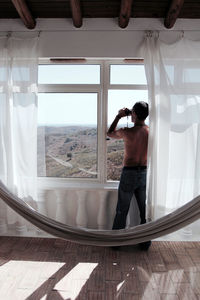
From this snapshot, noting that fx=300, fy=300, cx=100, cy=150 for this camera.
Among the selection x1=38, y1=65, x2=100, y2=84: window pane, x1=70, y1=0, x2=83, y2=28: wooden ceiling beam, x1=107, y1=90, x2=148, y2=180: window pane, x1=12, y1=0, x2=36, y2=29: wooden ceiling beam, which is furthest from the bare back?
x1=12, y1=0, x2=36, y2=29: wooden ceiling beam

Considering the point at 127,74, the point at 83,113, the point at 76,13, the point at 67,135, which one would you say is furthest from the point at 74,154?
the point at 76,13

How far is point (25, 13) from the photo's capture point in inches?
104

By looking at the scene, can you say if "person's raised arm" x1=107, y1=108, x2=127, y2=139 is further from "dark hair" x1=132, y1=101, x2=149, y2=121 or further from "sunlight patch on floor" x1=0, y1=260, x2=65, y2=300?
"sunlight patch on floor" x1=0, y1=260, x2=65, y2=300

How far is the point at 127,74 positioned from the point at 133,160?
92cm

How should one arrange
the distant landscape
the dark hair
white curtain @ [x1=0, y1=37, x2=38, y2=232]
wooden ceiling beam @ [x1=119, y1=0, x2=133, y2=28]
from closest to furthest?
wooden ceiling beam @ [x1=119, y1=0, x2=133, y2=28], the dark hair, white curtain @ [x1=0, y1=37, x2=38, y2=232], the distant landscape

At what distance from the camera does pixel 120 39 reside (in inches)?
114

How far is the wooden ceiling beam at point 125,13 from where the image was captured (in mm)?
2471

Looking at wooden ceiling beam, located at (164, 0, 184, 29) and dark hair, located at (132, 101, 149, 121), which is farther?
dark hair, located at (132, 101, 149, 121)

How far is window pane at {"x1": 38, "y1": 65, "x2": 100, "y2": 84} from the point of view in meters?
3.10

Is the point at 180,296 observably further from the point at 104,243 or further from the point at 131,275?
the point at 104,243

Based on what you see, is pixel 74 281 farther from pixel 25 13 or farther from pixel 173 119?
pixel 25 13

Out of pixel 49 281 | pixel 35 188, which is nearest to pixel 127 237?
pixel 49 281

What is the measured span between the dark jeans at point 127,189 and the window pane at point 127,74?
933 millimetres

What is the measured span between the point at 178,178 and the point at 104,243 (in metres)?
1.30
